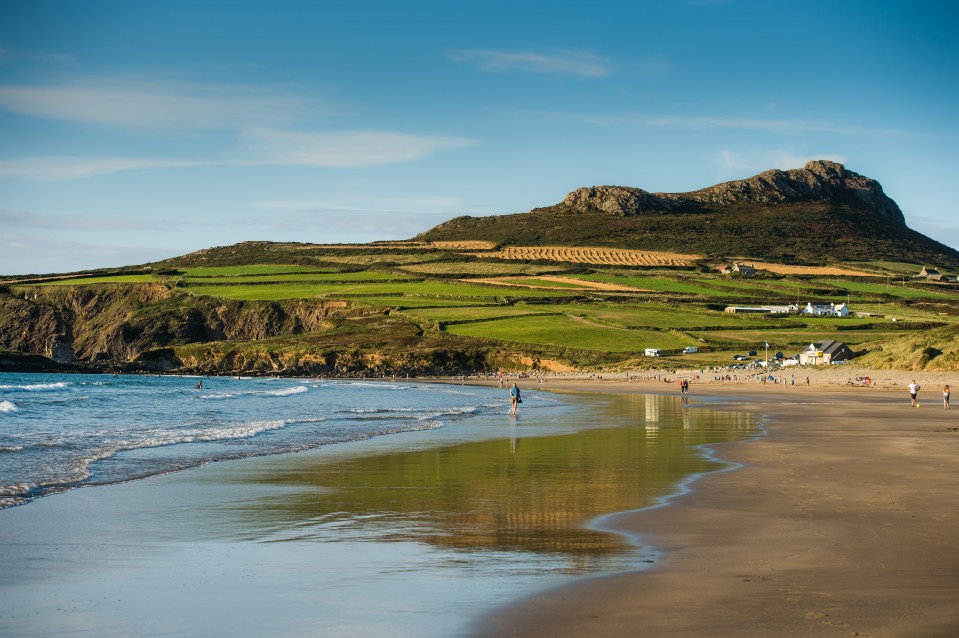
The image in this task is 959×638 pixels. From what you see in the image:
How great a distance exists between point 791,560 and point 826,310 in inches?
4378

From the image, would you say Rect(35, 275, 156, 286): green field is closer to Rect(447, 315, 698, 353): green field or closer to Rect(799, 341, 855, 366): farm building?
Rect(447, 315, 698, 353): green field

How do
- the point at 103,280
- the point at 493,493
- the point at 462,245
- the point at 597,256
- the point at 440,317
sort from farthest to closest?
the point at 462,245
the point at 597,256
the point at 103,280
the point at 440,317
the point at 493,493

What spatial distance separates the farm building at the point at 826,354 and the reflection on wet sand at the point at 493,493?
54.5 meters

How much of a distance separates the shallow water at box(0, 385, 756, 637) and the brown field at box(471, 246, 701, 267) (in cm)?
13223

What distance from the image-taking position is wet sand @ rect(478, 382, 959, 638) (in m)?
8.25

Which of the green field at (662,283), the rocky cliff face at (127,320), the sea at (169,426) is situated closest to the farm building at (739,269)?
the green field at (662,283)

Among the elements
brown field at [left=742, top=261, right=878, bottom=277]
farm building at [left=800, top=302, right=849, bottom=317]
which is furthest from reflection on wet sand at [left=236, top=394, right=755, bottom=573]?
brown field at [left=742, top=261, right=878, bottom=277]

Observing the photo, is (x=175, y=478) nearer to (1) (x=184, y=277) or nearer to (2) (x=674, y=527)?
(2) (x=674, y=527)

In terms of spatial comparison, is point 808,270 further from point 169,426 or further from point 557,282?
point 169,426

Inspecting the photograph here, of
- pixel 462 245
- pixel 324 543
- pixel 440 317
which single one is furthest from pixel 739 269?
pixel 324 543

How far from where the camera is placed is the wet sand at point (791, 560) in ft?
27.1

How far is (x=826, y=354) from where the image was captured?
79938 millimetres

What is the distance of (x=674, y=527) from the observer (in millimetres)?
13336

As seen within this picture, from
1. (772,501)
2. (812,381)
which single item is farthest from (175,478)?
(812,381)
